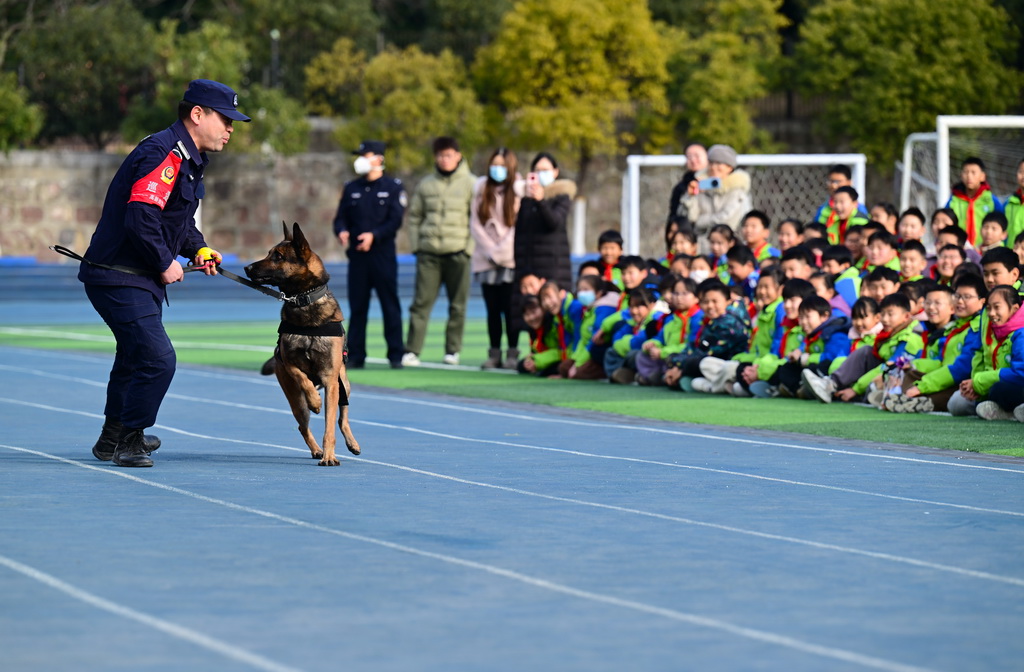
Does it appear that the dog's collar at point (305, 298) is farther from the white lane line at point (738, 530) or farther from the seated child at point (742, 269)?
the seated child at point (742, 269)

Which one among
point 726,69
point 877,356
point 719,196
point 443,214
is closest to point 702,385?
point 877,356

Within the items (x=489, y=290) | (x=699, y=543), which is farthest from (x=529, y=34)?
(x=699, y=543)

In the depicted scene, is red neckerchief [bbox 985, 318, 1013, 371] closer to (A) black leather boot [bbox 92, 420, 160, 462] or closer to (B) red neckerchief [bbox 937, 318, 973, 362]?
(B) red neckerchief [bbox 937, 318, 973, 362]

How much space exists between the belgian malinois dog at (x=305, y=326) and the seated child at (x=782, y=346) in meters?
5.30

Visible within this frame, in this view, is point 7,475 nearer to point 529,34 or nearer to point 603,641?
point 603,641

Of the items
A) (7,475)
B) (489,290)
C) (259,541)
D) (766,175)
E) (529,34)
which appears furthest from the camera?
(529,34)

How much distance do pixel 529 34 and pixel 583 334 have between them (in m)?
26.3

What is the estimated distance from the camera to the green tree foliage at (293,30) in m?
44.2

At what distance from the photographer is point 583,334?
16.3 m

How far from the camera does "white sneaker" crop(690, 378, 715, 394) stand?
14719 mm

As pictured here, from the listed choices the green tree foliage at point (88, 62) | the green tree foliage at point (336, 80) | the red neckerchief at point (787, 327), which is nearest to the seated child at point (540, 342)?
the red neckerchief at point (787, 327)

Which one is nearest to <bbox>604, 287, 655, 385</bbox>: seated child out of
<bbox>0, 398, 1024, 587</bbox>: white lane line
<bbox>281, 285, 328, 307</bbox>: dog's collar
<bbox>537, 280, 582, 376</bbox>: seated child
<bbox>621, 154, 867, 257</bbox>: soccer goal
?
<bbox>537, 280, 582, 376</bbox>: seated child

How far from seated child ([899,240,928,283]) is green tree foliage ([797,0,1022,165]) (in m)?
26.1

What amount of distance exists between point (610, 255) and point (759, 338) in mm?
3063
